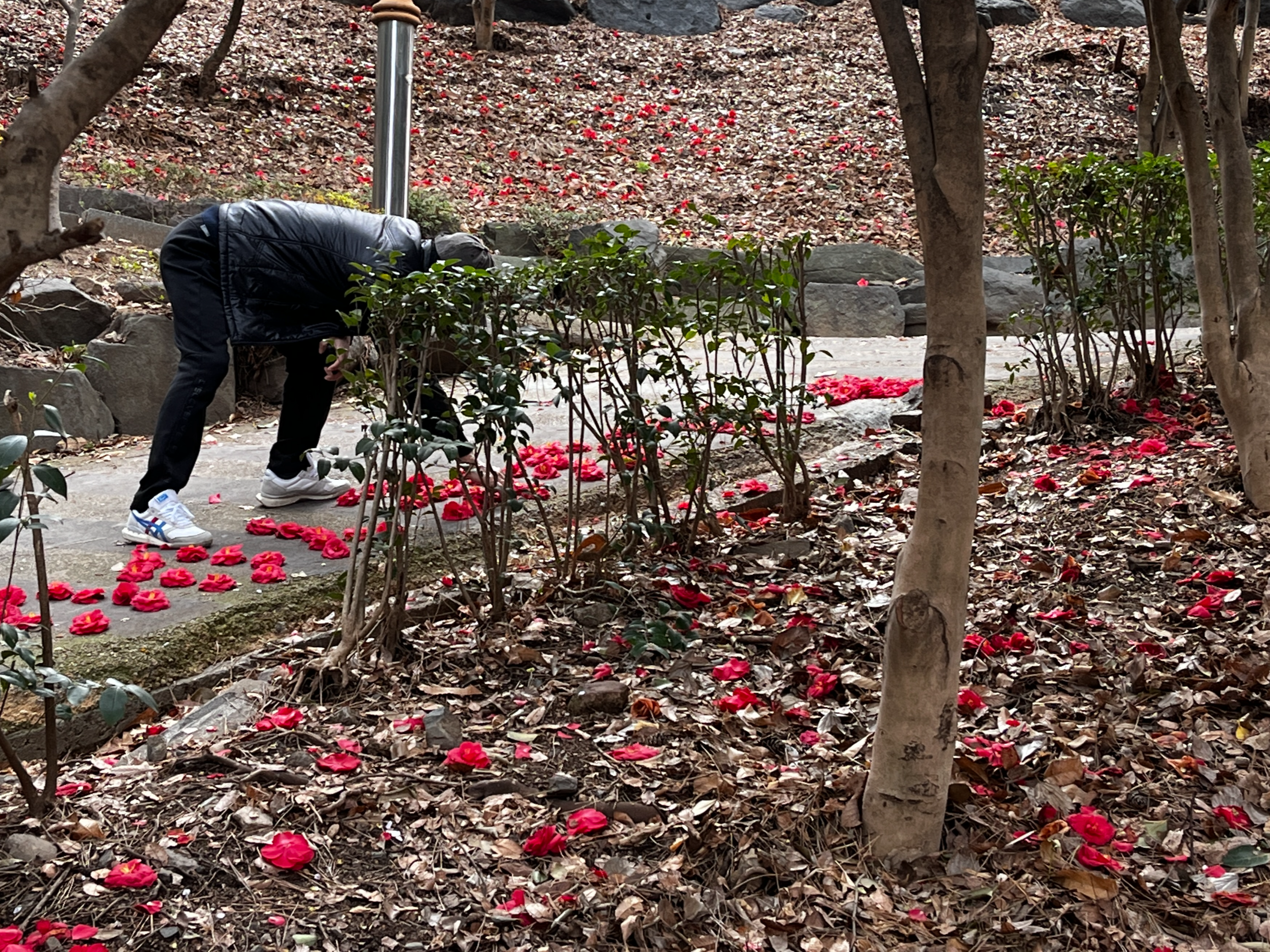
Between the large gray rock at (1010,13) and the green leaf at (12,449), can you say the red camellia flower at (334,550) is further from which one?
the large gray rock at (1010,13)

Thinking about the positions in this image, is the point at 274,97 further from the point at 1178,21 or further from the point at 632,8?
the point at 1178,21

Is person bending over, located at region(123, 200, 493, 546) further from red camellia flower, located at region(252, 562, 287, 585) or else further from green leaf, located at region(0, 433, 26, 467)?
green leaf, located at region(0, 433, 26, 467)

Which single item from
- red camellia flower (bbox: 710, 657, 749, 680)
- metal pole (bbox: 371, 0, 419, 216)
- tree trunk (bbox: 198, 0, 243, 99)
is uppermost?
tree trunk (bbox: 198, 0, 243, 99)

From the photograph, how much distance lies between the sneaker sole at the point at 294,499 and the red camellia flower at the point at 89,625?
56.6 inches

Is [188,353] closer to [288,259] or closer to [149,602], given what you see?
[288,259]

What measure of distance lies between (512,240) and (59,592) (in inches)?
291

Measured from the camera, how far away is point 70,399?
6133mm

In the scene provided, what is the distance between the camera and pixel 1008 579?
11.8ft

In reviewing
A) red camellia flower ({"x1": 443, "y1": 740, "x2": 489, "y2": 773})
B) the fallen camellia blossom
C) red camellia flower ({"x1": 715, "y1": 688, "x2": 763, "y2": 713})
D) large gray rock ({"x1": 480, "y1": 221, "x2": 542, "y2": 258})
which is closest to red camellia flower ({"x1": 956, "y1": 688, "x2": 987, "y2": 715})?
red camellia flower ({"x1": 715, "y1": 688, "x2": 763, "y2": 713})

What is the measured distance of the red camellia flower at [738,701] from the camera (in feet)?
9.31

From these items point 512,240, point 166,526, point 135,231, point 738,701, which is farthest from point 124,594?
point 512,240

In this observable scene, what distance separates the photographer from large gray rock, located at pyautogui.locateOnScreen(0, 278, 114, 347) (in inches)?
260

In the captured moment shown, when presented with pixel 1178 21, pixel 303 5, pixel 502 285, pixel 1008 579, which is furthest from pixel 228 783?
pixel 303 5

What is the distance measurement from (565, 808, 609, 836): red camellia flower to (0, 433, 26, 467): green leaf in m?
1.37
